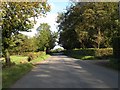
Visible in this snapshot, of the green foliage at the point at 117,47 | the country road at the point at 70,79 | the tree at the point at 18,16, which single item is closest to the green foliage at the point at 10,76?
the country road at the point at 70,79

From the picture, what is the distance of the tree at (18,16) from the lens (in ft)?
83.6

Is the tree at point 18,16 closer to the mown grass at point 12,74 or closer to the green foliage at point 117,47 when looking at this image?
the mown grass at point 12,74

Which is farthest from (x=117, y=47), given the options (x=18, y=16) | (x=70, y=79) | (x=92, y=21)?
(x=92, y=21)

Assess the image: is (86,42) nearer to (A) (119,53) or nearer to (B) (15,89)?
(A) (119,53)

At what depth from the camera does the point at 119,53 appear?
27.2m

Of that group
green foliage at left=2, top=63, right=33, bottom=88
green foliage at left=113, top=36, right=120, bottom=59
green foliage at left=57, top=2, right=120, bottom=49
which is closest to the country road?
green foliage at left=2, top=63, right=33, bottom=88

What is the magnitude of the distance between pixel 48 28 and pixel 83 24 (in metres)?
72.4

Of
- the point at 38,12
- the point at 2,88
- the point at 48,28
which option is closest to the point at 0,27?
the point at 38,12

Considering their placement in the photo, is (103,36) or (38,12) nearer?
(38,12)

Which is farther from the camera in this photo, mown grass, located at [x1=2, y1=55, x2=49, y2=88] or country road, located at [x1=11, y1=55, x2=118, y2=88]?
mown grass, located at [x1=2, y1=55, x2=49, y2=88]

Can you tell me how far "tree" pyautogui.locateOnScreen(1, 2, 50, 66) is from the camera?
2548 centimetres

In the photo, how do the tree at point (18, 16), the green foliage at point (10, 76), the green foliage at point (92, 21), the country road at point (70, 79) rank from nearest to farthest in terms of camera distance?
the country road at point (70, 79) < the green foliage at point (10, 76) < the tree at point (18, 16) < the green foliage at point (92, 21)

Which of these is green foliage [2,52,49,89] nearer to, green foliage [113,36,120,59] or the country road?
the country road

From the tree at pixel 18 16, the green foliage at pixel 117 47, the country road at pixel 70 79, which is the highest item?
the tree at pixel 18 16
